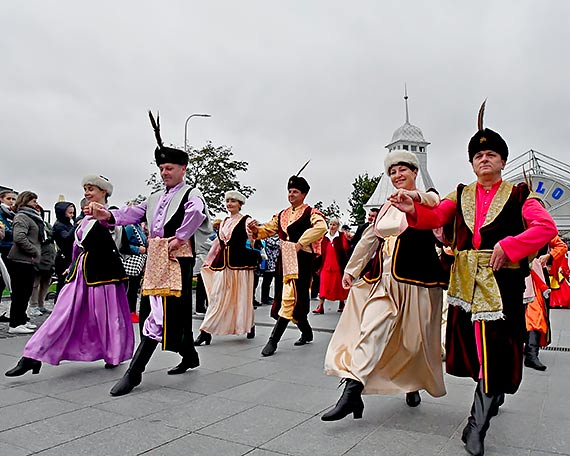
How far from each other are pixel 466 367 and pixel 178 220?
2.42m

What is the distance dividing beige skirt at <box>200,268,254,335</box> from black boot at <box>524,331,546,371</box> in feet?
9.74

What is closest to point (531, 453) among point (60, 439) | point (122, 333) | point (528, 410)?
point (528, 410)

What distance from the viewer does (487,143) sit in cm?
332

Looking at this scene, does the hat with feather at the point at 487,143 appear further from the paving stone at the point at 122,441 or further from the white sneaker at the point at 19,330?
the white sneaker at the point at 19,330

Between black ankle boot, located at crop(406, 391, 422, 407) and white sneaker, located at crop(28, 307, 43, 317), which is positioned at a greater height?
white sneaker, located at crop(28, 307, 43, 317)

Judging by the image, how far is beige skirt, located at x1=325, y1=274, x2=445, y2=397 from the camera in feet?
11.8

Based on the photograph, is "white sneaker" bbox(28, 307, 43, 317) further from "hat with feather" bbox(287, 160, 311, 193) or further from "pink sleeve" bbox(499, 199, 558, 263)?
"pink sleeve" bbox(499, 199, 558, 263)

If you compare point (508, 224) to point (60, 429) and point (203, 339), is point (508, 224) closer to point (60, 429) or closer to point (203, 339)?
point (60, 429)

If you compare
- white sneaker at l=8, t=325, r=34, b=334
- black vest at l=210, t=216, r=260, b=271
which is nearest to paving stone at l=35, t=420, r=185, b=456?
black vest at l=210, t=216, r=260, b=271

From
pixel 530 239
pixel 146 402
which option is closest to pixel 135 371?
pixel 146 402

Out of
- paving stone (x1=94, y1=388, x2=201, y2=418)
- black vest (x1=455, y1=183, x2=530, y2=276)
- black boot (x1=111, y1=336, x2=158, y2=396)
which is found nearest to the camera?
black vest (x1=455, y1=183, x2=530, y2=276)

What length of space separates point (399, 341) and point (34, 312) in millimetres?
6938

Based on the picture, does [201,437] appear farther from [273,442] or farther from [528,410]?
[528,410]

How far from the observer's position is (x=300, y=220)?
617 centimetres
